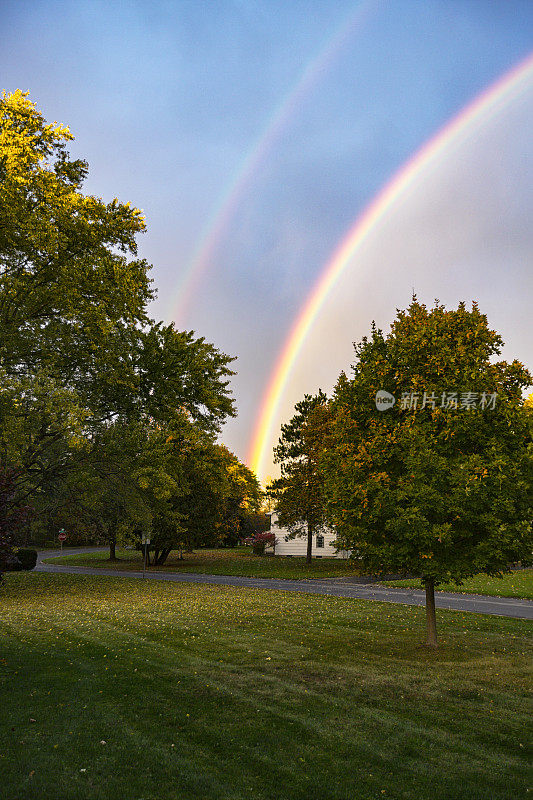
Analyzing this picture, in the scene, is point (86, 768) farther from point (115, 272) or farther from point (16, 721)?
point (115, 272)

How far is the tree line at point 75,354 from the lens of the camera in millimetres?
16062

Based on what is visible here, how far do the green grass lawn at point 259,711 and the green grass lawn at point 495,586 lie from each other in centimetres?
991

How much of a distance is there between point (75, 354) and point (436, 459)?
44.2ft

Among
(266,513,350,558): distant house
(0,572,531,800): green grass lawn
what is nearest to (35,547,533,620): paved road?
(0,572,531,800): green grass lawn

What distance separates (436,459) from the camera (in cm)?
1145

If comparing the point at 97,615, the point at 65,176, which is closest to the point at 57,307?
the point at 65,176

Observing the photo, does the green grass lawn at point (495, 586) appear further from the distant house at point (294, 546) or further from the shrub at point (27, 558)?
the distant house at point (294, 546)

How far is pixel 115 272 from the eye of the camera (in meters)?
17.0

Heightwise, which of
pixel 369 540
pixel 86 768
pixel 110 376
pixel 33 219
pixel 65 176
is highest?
pixel 65 176

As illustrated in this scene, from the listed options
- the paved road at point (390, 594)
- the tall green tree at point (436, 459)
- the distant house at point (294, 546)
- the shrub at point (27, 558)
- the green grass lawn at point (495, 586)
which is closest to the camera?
the tall green tree at point (436, 459)

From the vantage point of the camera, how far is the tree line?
16.1 metres

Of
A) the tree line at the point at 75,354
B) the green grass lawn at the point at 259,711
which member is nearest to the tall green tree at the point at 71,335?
the tree line at the point at 75,354

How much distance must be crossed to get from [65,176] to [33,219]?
11.9ft

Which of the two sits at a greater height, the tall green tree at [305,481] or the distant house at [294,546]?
the tall green tree at [305,481]
